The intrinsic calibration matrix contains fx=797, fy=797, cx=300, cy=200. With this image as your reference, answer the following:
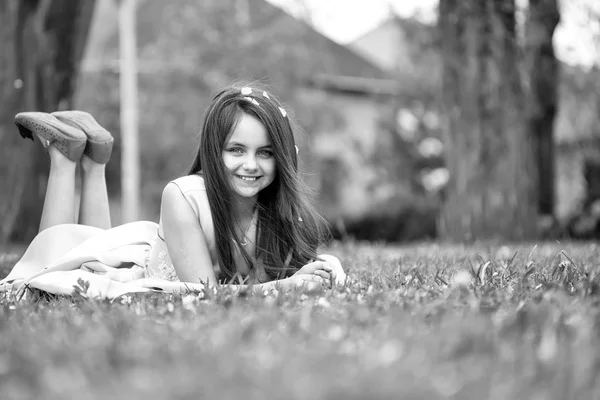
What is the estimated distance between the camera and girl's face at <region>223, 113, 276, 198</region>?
391cm

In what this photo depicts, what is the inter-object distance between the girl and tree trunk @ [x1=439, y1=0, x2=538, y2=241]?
438 centimetres

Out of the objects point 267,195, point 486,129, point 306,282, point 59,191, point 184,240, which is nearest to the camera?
point 306,282

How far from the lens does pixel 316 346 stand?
74.4 inches

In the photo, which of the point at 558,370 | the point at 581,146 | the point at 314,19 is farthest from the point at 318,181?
the point at 558,370

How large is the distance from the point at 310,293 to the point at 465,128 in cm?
574

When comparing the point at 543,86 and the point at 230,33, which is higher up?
the point at 230,33

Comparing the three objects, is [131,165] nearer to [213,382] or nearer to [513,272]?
[513,272]

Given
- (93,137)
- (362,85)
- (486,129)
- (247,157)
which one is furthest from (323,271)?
(362,85)

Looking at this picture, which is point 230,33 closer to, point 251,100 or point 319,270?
point 251,100

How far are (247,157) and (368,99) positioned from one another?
2517cm

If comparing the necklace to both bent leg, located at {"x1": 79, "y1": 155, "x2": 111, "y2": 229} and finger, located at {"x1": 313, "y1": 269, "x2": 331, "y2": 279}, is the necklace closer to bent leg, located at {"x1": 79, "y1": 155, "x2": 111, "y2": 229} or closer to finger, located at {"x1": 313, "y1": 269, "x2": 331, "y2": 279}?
finger, located at {"x1": 313, "y1": 269, "x2": 331, "y2": 279}

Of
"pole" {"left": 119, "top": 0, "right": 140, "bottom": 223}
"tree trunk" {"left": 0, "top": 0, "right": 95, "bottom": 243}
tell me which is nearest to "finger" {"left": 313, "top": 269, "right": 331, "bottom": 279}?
"tree trunk" {"left": 0, "top": 0, "right": 95, "bottom": 243}

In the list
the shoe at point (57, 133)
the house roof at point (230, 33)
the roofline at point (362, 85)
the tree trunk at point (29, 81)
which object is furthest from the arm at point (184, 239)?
the roofline at point (362, 85)

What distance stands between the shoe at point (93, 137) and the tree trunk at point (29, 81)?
7.28ft
